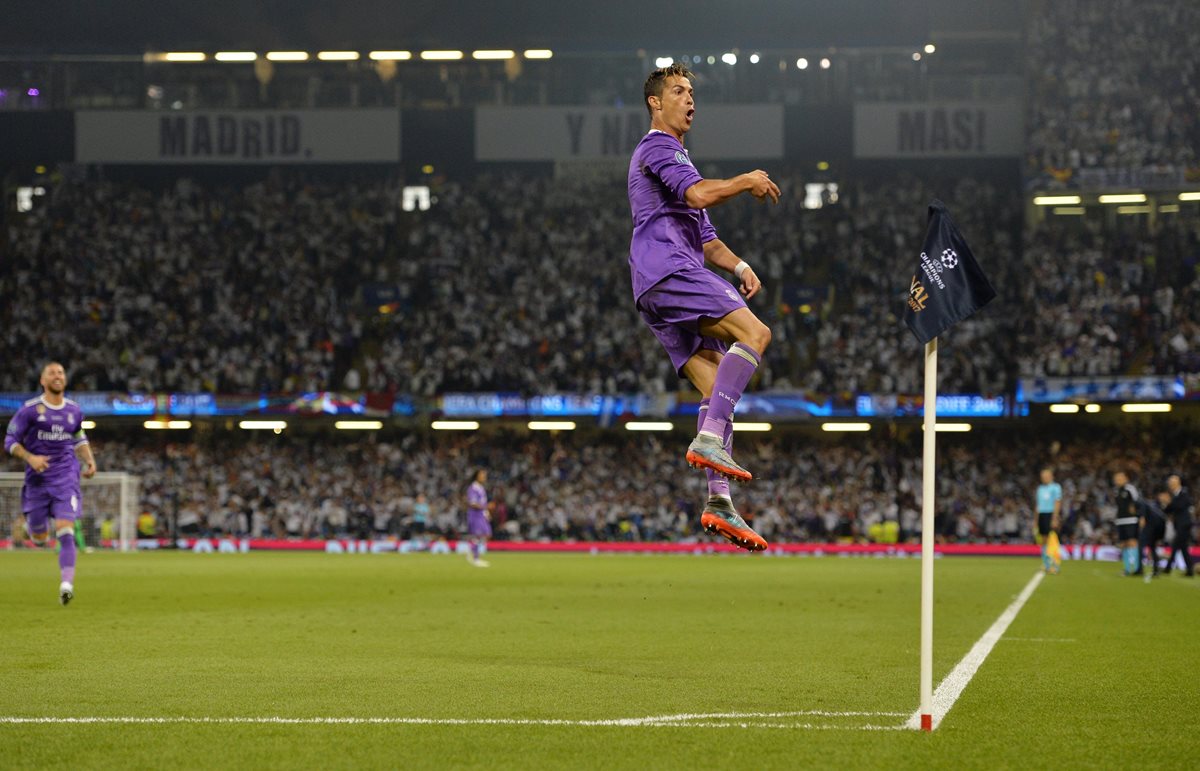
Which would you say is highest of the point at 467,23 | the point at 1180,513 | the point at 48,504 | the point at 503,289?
the point at 467,23

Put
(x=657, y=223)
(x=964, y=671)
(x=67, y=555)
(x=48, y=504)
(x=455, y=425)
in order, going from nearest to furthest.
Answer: (x=657, y=223), (x=964, y=671), (x=48, y=504), (x=67, y=555), (x=455, y=425)

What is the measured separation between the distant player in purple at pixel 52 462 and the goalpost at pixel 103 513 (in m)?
23.1

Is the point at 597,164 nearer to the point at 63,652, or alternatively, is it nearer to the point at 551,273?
the point at 551,273

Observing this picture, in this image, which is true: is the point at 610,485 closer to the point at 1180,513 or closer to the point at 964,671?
the point at 1180,513

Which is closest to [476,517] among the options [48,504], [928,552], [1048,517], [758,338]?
[1048,517]

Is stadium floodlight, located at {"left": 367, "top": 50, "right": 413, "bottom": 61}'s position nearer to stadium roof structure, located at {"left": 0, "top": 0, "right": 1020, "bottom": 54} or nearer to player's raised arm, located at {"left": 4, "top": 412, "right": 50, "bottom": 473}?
stadium roof structure, located at {"left": 0, "top": 0, "right": 1020, "bottom": 54}

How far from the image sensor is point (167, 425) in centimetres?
4591

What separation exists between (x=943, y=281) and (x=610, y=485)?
38055mm

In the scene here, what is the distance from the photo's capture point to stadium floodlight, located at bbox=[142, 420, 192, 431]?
45156 mm

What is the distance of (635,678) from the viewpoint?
33.3ft

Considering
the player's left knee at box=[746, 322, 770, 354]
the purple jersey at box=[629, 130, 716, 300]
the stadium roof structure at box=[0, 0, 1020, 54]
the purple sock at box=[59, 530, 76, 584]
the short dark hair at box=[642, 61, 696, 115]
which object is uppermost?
the stadium roof structure at box=[0, 0, 1020, 54]

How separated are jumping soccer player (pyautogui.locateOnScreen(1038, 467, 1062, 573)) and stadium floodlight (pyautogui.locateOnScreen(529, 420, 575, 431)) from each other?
738 inches

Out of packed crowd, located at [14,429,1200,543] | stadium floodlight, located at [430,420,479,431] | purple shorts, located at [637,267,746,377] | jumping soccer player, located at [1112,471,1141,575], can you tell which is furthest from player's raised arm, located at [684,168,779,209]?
stadium floodlight, located at [430,420,479,431]

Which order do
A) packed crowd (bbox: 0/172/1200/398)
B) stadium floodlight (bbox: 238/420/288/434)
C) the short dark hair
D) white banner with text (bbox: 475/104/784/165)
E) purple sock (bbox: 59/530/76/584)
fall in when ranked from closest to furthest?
the short dark hair
purple sock (bbox: 59/530/76/584)
packed crowd (bbox: 0/172/1200/398)
stadium floodlight (bbox: 238/420/288/434)
white banner with text (bbox: 475/104/784/165)
